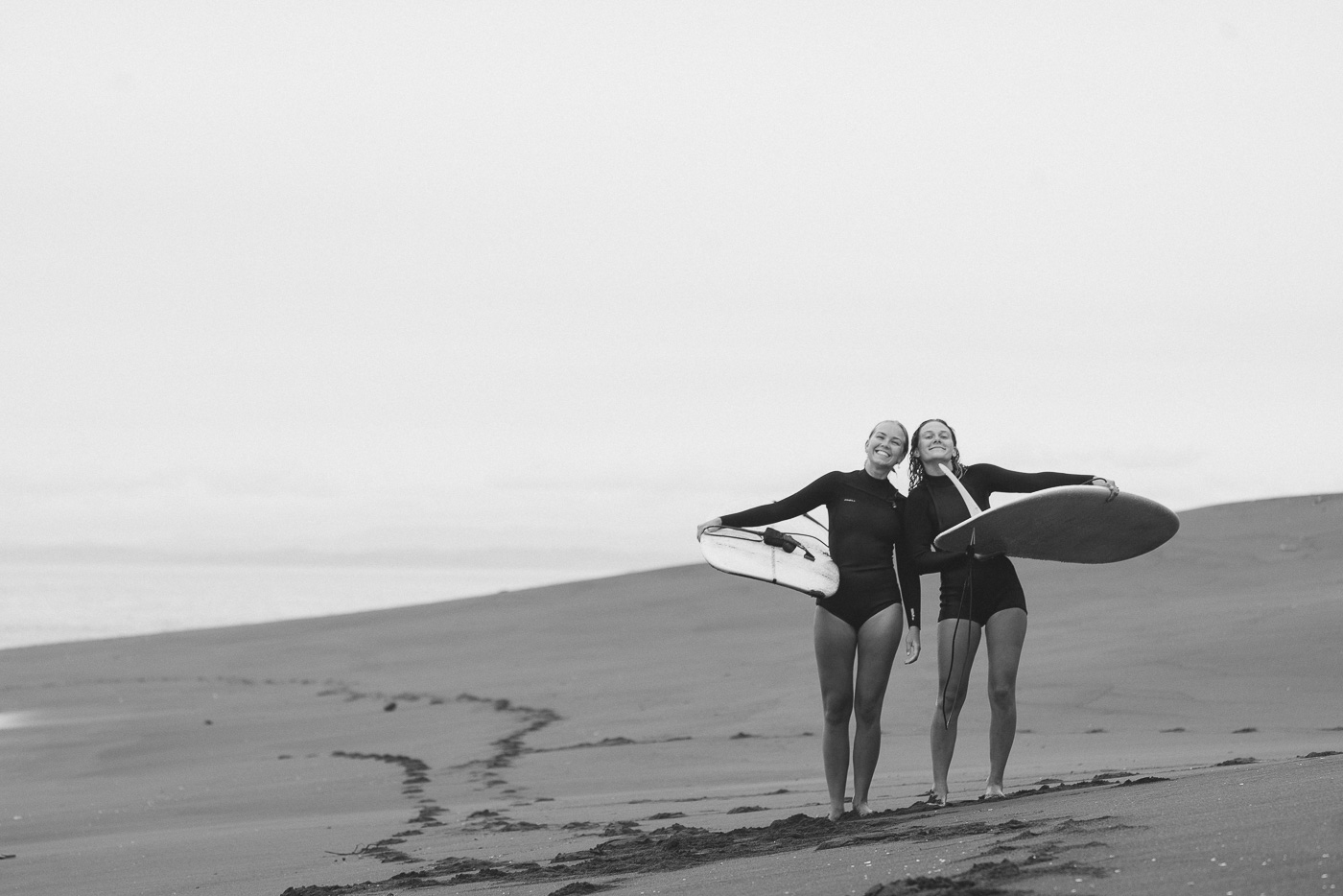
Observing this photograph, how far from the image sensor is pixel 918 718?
10.7 meters

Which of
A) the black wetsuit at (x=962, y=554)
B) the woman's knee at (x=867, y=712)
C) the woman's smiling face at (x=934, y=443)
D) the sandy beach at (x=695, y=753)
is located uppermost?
the woman's smiling face at (x=934, y=443)

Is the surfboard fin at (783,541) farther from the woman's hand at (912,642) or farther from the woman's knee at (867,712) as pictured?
the woman's knee at (867,712)

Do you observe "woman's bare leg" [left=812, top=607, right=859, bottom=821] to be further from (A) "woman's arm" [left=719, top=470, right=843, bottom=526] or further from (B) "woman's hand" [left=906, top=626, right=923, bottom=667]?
(A) "woman's arm" [left=719, top=470, right=843, bottom=526]

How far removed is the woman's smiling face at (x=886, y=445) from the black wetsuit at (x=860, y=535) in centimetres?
9

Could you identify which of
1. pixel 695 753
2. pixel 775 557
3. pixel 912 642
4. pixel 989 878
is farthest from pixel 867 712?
pixel 695 753

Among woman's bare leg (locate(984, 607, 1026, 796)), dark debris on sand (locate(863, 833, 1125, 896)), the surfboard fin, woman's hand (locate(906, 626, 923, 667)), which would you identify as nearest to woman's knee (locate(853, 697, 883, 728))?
woman's hand (locate(906, 626, 923, 667))

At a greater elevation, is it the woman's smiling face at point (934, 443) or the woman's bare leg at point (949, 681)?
the woman's smiling face at point (934, 443)

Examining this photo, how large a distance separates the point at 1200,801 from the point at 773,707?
307 inches

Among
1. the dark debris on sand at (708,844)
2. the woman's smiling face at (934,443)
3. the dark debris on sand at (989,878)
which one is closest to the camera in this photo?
the dark debris on sand at (989,878)

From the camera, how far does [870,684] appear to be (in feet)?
18.8

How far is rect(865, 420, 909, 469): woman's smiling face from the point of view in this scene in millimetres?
5875

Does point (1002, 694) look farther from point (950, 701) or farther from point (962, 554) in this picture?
point (962, 554)

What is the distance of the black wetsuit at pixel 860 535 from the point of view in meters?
5.75

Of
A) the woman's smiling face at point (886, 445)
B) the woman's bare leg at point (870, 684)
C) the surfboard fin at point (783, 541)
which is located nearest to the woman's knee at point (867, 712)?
the woman's bare leg at point (870, 684)
